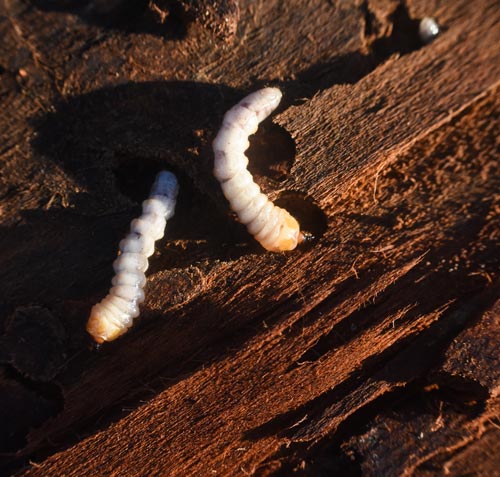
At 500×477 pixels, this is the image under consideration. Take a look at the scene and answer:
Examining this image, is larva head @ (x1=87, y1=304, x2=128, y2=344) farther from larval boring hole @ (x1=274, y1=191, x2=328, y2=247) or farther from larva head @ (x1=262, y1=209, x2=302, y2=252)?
larval boring hole @ (x1=274, y1=191, x2=328, y2=247)

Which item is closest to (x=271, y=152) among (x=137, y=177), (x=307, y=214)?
(x=307, y=214)

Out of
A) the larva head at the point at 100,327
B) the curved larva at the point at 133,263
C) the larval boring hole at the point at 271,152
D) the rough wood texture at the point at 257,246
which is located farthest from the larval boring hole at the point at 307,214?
the larva head at the point at 100,327

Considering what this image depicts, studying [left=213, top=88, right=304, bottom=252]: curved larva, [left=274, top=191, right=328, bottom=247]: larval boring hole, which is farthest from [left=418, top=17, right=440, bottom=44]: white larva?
[left=274, top=191, right=328, bottom=247]: larval boring hole

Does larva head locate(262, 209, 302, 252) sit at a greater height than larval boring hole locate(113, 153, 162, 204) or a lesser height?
lesser

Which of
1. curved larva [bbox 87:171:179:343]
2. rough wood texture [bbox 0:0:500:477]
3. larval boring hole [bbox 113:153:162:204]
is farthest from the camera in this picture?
larval boring hole [bbox 113:153:162:204]

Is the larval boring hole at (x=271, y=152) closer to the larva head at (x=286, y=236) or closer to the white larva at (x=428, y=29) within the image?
the larva head at (x=286, y=236)

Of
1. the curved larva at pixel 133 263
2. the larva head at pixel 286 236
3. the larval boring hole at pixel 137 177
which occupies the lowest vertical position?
the larva head at pixel 286 236

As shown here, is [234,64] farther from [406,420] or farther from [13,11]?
[406,420]
